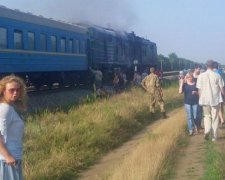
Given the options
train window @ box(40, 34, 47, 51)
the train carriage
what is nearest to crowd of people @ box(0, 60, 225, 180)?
the train carriage

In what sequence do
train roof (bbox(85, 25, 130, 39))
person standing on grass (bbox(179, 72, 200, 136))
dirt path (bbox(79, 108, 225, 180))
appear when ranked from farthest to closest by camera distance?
train roof (bbox(85, 25, 130, 39)), person standing on grass (bbox(179, 72, 200, 136)), dirt path (bbox(79, 108, 225, 180))

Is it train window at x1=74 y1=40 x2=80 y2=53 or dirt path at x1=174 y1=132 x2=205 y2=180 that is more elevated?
train window at x1=74 y1=40 x2=80 y2=53

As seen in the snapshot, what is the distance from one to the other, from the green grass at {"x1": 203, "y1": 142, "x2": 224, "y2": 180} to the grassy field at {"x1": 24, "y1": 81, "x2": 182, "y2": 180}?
2369 mm

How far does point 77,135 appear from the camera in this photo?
1209cm

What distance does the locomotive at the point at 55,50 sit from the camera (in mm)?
18047

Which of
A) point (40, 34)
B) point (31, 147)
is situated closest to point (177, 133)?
point (31, 147)

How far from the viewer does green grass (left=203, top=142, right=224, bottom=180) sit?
27.1 feet

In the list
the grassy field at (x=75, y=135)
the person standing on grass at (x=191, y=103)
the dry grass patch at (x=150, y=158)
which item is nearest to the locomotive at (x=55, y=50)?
the grassy field at (x=75, y=135)

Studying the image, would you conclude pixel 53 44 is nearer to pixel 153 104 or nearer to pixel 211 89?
pixel 153 104

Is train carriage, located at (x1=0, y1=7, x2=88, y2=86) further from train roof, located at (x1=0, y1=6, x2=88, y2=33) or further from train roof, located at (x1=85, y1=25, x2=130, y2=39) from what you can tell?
train roof, located at (x1=85, y1=25, x2=130, y2=39)

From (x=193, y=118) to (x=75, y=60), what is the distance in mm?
12941

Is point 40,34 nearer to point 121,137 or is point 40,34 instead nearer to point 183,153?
point 121,137

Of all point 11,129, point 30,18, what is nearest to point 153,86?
point 30,18

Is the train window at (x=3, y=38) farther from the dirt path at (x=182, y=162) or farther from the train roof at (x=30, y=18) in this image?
the dirt path at (x=182, y=162)
